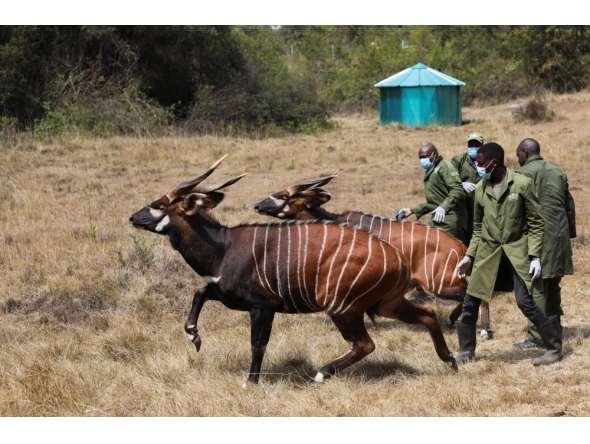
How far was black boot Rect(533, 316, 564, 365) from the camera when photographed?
6684mm

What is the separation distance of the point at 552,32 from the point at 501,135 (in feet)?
43.7

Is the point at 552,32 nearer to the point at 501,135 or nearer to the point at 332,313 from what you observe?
the point at 501,135

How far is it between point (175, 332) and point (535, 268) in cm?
364

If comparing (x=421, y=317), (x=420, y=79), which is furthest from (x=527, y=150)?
(x=420, y=79)

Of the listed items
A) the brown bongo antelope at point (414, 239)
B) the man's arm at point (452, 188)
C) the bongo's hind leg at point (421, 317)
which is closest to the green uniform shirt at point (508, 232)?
the bongo's hind leg at point (421, 317)

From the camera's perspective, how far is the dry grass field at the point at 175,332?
5.95 m

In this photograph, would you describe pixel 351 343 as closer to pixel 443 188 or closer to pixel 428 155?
pixel 443 188

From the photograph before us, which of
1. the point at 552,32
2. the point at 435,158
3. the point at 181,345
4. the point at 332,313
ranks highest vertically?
the point at 552,32

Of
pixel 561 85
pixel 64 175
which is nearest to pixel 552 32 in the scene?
pixel 561 85

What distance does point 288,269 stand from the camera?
6.38 metres

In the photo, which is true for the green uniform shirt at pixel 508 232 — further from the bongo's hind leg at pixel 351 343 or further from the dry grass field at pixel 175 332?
the bongo's hind leg at pixel 351 343

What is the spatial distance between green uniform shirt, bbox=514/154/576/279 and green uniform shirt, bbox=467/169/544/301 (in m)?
0.61

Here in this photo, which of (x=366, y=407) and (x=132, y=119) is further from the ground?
(x=132, y=119)

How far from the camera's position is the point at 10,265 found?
1009 centimetres
